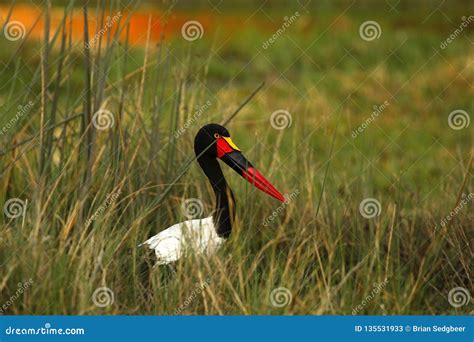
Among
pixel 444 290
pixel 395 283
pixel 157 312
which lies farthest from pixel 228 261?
pixel 444 290

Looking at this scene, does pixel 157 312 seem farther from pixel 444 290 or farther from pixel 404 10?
pixel 404 10

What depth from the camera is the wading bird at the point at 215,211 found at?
3.85m

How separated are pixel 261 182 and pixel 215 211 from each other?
235 mm

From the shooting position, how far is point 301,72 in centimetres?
960

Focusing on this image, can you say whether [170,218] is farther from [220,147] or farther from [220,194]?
[220,147]

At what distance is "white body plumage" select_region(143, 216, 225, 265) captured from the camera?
3.77 m

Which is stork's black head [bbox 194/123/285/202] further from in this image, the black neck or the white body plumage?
the white body plumage

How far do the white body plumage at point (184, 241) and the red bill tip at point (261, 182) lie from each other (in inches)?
11.2

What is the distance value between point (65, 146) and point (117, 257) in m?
0.83

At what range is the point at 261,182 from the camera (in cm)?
427

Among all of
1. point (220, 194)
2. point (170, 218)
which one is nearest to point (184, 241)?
point (170, 218)

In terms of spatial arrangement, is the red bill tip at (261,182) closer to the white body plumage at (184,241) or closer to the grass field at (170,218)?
the grass field at (170,218)

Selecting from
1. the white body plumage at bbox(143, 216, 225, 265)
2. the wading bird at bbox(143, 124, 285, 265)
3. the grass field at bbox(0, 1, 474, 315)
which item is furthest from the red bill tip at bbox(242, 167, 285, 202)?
the white body plumage at bbox(143, 216, 225, 265)

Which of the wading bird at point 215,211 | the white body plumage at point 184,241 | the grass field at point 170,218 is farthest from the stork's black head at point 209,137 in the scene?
the white body plumage at point 184,241
